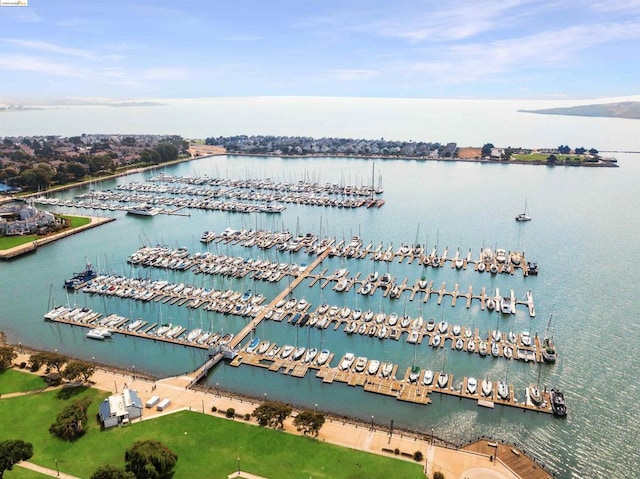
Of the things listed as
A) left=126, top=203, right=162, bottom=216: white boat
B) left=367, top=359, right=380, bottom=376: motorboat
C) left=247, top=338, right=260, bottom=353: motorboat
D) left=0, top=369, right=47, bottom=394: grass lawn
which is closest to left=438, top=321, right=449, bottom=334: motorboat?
left=367, top=359, right=380, bottom=376: motorboat

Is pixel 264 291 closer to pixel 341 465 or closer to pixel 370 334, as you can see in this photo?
pixel 370 334

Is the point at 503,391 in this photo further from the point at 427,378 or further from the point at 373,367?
the point at 373,367

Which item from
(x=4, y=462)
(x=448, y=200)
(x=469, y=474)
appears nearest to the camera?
(x=4, y=462)

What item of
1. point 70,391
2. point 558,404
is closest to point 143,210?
point 70,391

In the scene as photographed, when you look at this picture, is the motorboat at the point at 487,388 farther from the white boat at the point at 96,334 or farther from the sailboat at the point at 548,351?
the white boat at the point at 96,334

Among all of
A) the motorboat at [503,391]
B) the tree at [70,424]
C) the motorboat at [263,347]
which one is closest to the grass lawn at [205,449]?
the tree at [70,424]

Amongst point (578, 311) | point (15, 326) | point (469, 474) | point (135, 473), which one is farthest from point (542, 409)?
point (15, 326)
